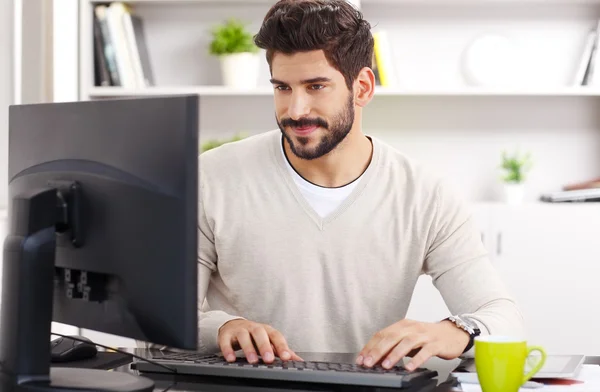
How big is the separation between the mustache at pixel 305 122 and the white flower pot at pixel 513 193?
1.80 m

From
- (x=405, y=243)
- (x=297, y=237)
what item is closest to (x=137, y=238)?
(x=297, y=237)

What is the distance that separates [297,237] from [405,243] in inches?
9.1

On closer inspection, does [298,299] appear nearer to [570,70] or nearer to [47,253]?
[47,253]

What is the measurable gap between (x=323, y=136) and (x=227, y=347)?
54cm

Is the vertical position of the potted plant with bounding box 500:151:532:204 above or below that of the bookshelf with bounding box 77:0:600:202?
below

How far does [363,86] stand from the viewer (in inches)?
79.0

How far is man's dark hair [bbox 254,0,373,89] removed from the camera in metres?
1.83

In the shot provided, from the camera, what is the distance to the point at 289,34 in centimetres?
183

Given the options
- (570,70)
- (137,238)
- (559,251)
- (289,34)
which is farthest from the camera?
(570,70)

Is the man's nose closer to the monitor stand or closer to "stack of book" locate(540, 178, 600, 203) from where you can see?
the monitor stand

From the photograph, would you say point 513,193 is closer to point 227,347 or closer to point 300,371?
point 227,347

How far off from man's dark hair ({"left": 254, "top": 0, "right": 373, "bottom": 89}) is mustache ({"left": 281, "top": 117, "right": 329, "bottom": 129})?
124 mm

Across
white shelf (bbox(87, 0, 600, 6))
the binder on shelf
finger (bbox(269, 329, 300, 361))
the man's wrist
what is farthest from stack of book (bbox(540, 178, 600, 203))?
finger (bbox(269, 329, 300, 361))

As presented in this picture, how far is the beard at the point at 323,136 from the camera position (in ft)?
6.02
